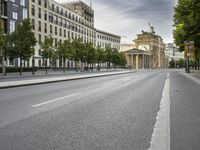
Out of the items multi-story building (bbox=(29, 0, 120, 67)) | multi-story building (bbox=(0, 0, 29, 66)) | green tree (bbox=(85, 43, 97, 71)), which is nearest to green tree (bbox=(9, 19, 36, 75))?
multi-story building (bbox=(0, 0, 29, 66))

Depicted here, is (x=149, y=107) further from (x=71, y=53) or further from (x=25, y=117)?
(x=71, y=53)

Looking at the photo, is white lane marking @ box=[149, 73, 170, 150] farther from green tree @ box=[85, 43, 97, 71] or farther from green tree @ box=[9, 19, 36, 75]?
green tree @ box=[85, 43, 97, 71]

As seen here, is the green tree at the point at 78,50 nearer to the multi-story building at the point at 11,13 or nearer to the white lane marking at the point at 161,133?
the multi-story building at the point at 11,13

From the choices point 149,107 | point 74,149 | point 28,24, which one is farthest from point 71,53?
point 74,149

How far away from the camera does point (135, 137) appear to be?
620 cm

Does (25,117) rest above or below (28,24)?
below

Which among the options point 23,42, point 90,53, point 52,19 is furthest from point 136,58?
point 23,42

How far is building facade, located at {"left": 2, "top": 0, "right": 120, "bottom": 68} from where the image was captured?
64062mm

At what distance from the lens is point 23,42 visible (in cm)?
4834

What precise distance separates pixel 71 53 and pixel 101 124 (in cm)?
6581

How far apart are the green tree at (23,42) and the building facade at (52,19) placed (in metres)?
10.5

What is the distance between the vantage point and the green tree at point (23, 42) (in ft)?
158

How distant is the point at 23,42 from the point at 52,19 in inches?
1529

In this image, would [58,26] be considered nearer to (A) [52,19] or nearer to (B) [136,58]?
(A) [52,19]
